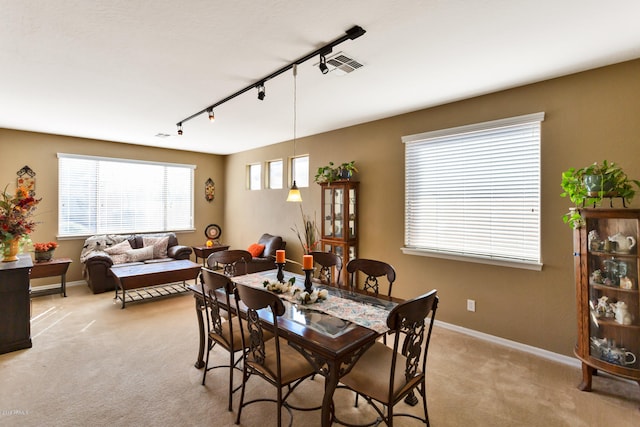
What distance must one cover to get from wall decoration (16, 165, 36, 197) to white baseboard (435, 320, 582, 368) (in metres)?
6.85

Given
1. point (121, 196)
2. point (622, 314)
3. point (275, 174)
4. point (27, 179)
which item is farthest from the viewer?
point (275, 174)

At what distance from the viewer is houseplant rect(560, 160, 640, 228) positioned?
7.48 ft

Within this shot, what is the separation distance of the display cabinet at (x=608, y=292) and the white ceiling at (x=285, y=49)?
1388 millimetres

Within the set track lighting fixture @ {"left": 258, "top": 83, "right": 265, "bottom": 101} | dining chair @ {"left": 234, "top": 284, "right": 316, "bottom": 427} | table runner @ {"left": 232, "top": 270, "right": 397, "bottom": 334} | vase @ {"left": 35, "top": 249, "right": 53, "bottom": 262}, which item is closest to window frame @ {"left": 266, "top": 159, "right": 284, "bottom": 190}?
track lighting fixture @ {"left": 258, "top": 83, "right": 265, "bottom": 101}

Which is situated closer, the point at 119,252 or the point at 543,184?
the point at 543,184

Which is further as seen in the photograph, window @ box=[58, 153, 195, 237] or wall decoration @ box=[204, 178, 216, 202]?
wall decoration @ box=[204, 178, 216, 202]

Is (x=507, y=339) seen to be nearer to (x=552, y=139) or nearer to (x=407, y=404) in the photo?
(x=407, y=404)

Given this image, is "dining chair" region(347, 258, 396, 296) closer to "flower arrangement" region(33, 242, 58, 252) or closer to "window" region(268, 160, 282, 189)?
"window" region(268, 160, 282, 189)

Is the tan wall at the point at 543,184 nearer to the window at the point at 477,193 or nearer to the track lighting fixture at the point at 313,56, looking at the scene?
the window at the point at 477,193

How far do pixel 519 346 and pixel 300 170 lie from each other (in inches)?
167

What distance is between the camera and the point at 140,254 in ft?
18.4

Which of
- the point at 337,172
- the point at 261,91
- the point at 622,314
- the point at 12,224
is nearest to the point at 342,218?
the point at 337,172

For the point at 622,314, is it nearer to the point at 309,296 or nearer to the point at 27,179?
the point at 309,296

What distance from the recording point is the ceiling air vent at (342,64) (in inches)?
98.3
